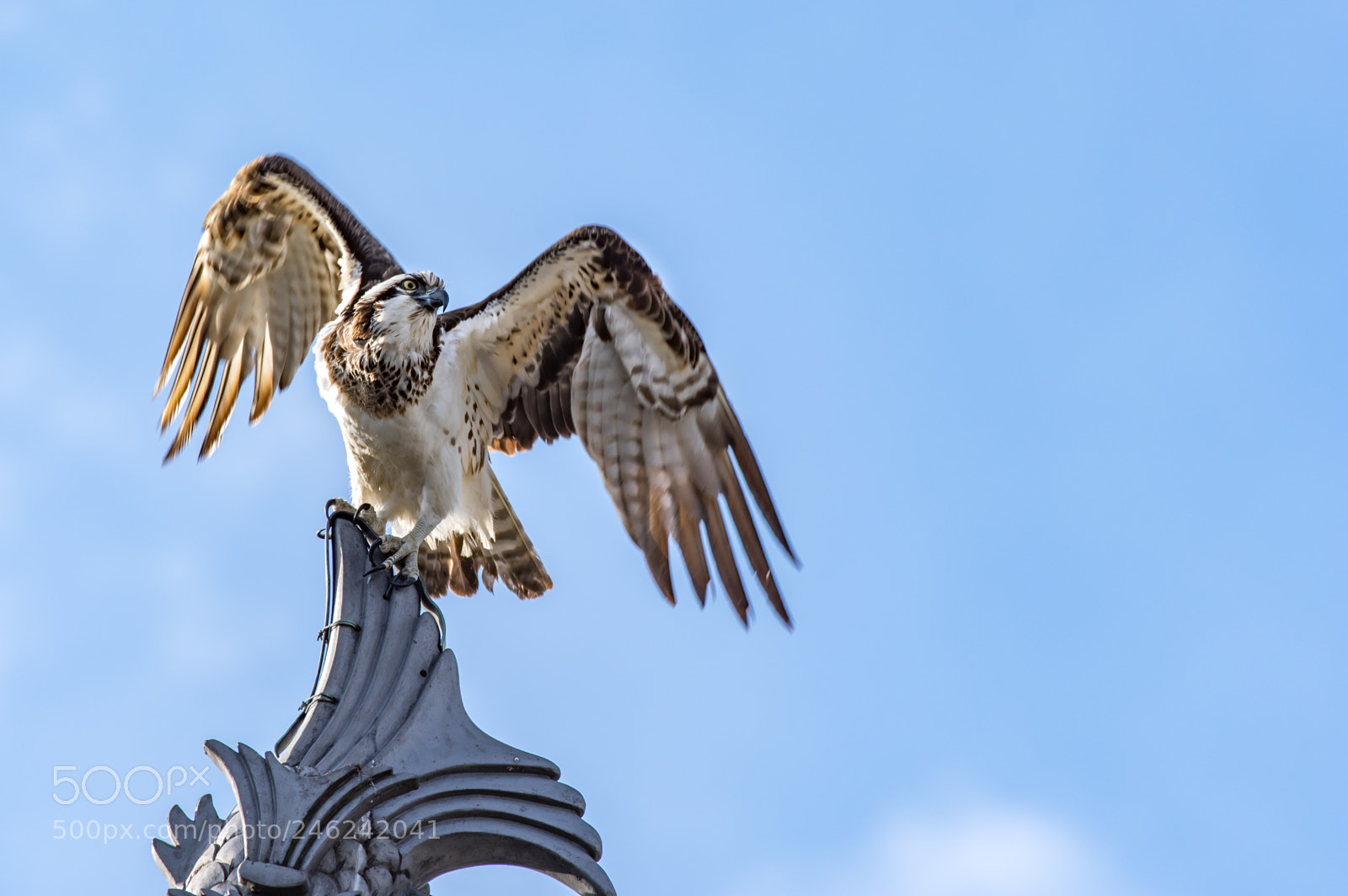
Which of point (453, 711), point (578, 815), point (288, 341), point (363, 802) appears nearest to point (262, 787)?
point (363, 802)

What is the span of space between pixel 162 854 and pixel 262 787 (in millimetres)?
373

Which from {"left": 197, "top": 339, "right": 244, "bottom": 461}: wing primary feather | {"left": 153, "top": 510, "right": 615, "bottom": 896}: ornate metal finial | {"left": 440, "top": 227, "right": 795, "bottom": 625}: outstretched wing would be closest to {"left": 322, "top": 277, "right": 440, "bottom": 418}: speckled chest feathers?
{"left": 440, "top": 227, "right": 795, "bottom": 625}: outstretched wing

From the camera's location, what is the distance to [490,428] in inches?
292

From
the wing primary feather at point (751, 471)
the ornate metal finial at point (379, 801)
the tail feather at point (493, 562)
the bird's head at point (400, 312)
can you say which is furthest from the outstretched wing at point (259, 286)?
the ornate metal finial at point (379, 801)

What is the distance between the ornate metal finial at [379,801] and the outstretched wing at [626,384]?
2207 mm

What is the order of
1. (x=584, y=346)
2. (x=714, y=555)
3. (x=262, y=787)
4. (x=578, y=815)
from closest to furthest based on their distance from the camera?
(x=262, y=787) < (x=578, y=815) < (x=714, y=555) < (x=584, y=346)

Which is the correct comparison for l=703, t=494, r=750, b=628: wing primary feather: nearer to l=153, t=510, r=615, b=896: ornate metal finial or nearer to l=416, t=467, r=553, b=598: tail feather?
l=416, t=467, r=553, b=598: tail feather

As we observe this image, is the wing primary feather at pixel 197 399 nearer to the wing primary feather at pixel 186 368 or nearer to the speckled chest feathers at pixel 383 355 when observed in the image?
the wing primary feather at pixel 186 368

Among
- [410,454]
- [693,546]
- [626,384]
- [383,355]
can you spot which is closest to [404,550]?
[410,454]

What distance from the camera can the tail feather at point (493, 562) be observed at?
272 inches

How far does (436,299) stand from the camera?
21.3ft

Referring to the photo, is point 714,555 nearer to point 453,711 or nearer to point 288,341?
point 453,711

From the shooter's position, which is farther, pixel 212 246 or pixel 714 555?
pixel 212 246

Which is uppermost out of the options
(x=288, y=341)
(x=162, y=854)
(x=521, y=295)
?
(x=288, y=341)
